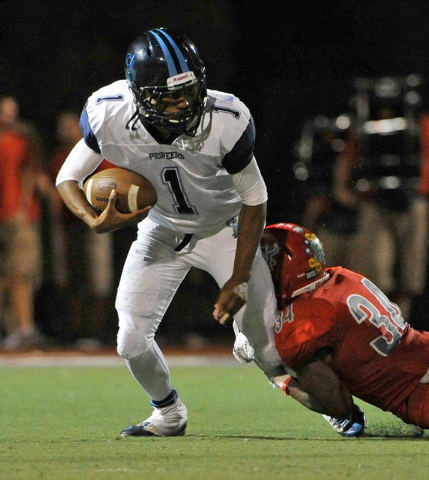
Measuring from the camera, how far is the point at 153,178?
435 cm

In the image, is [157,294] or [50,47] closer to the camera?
[157,294]

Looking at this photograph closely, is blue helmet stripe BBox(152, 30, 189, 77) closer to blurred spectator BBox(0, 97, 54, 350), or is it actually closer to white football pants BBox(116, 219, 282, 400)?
white football pants BBox(116, 219, 282, 400)

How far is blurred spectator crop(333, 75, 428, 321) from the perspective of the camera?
827cm

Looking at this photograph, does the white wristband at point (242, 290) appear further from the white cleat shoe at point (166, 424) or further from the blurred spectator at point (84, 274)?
the blurred spectator at point (84, 274)

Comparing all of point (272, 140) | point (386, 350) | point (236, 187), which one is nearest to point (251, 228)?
point (236, 187)

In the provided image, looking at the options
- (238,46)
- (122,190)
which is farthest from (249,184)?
(238,46)

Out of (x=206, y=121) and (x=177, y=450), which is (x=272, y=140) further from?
(x=177, y=450)

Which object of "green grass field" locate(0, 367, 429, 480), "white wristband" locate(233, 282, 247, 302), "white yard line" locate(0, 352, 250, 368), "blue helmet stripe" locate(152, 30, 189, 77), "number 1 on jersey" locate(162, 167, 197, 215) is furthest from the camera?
"white yard line" locate(0, 352, 250, 368)

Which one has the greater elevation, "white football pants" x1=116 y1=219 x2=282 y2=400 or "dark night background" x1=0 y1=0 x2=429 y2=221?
"dark night background" x1=0 y1=0 x2=429 y2=221

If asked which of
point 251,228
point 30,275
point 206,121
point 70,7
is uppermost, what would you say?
point 70,7

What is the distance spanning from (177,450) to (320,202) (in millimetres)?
4860

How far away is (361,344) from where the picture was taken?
4.11 metres

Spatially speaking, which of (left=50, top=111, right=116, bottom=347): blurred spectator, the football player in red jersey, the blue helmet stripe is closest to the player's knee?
the football player in red jersey

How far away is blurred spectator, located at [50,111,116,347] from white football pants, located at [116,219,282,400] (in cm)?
413
